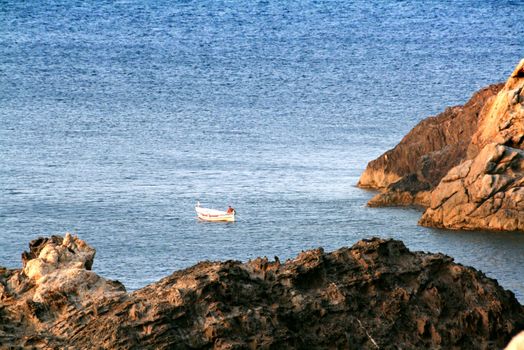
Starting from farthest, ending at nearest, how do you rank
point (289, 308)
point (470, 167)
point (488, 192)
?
1. point (470, 167)
2. point (488, 192)
3. point (289, 308)

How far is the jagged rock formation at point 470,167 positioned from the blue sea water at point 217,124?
1.36 meters

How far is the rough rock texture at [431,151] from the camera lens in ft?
228

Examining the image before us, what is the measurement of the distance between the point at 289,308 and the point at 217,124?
9418 cm

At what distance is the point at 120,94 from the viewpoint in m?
139

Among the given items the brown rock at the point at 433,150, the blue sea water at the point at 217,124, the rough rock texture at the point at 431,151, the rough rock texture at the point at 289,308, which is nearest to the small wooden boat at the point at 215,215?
the blue sea water at the point at 217,124

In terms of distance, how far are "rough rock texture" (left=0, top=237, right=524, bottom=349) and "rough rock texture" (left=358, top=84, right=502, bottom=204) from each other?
43479 mm

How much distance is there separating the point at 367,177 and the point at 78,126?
42998 mm

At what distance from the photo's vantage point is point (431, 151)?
73625 millimetres

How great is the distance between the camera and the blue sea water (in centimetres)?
6297

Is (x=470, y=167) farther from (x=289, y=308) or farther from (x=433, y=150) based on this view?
(x=289, y=308)

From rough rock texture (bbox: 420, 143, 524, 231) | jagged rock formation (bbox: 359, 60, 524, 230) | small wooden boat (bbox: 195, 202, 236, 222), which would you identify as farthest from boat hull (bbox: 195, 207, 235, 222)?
rough rock texture (bbox: 420, 143, 524, 231)

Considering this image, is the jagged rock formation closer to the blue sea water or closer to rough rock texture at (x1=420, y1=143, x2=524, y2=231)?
rough rock texture at (x1=420, y1=143, x2=524, y2=231)

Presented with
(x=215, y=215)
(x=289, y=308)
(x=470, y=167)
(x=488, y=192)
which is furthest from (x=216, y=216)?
(x=289, y=308)

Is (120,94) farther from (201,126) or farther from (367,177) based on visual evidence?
(367,177)
